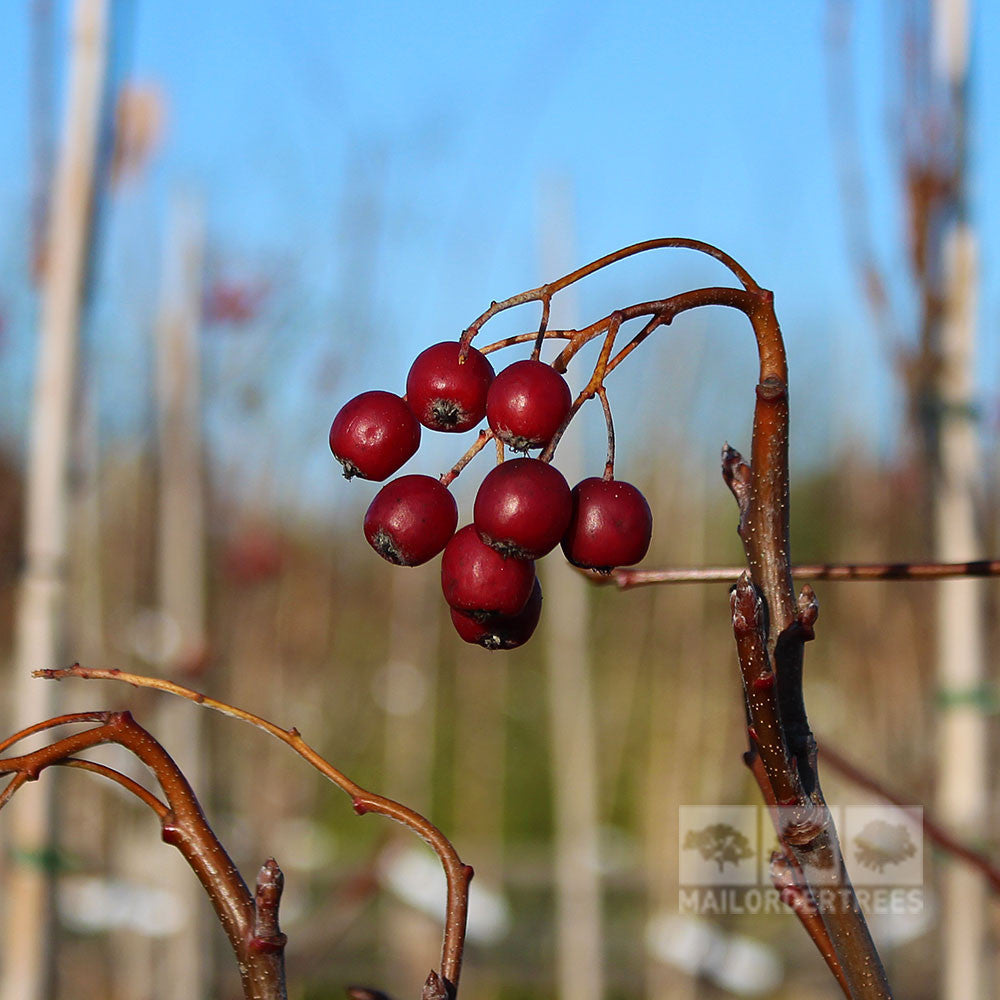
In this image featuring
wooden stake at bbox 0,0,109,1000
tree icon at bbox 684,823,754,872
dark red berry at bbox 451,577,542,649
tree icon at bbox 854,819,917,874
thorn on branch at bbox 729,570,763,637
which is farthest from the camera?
wooden stake at bbox 0,0,109,1000

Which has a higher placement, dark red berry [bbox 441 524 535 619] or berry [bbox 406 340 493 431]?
berry [bbox 406 340 493 431]

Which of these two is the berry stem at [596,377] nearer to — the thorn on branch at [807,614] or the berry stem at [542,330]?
the berry stem at [542,330]

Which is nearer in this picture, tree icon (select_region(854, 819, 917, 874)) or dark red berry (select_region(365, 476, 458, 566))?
dark red berry (select_region(365, 476, 458, 566))

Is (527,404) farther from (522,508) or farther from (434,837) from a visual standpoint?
(434,837)

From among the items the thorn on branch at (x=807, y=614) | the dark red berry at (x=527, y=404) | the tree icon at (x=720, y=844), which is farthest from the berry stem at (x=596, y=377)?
the tree icon at (x=720, y=844)

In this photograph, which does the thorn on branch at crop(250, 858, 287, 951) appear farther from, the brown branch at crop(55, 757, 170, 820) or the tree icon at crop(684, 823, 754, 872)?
the tree icon at crop(684, 823, 754, 872)

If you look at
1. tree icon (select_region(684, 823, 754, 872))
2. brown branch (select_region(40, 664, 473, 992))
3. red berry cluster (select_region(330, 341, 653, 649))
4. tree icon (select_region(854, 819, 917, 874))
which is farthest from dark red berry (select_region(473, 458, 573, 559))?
tree icon (select_region(684, 823, 754, 872))

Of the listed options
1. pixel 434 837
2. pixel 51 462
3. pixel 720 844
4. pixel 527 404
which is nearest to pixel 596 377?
pixel 527 404
